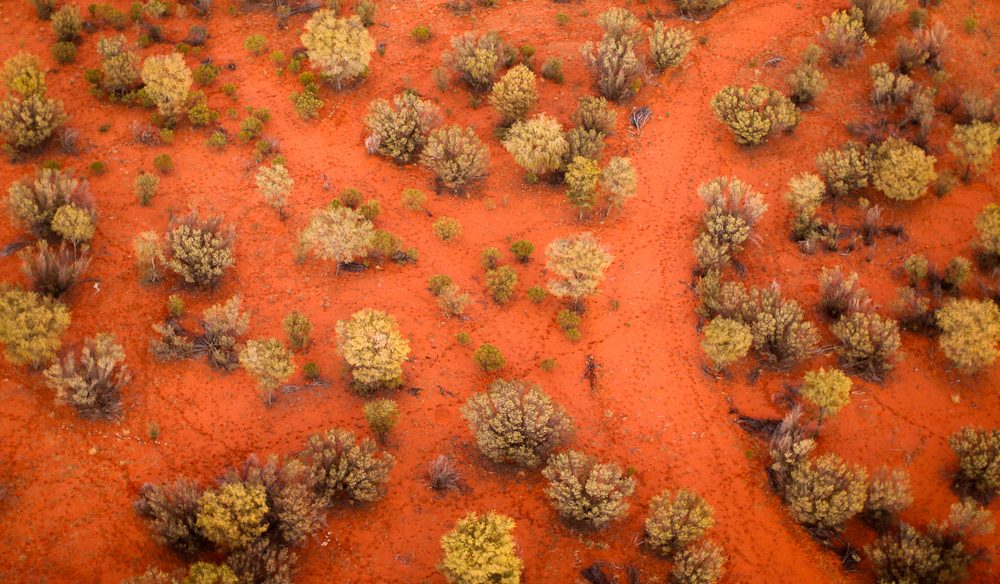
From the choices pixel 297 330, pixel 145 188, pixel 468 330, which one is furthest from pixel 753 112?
pixel 145 188

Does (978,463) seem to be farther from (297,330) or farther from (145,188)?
(145,188)

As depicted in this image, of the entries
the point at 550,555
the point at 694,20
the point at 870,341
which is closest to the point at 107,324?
the point at 550,555

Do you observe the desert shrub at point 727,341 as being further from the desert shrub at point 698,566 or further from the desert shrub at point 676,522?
the desert shrub at point 698,566

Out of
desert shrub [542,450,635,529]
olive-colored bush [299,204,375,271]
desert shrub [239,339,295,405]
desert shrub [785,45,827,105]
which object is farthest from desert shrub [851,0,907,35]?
desert shrub [239,339,295,405]

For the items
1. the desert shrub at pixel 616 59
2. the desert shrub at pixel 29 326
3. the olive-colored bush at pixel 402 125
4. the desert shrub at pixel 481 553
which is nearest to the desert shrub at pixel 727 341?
the desert shrub at pixel 481 553

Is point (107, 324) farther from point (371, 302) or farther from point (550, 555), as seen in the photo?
point (550, 555)
